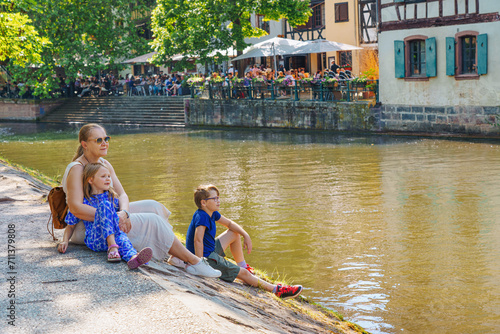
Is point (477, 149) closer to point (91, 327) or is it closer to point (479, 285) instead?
point (479, 285)

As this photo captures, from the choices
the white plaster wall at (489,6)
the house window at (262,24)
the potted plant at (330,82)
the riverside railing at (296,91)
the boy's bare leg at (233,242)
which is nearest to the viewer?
the boy's bare leg at (233,242)

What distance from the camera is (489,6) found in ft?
73.2

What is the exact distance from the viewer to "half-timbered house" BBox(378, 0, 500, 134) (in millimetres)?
22453

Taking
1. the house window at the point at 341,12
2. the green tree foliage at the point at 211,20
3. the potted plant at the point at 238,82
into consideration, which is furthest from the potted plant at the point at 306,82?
the house window at the point at 341,12

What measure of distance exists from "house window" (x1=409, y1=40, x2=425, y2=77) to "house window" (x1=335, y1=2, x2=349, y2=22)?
41.6 feet

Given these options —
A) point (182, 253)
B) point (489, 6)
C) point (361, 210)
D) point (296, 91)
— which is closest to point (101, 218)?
point (182, 253)

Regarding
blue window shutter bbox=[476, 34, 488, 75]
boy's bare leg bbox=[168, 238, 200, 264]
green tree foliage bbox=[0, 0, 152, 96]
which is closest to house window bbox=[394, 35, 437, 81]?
blue window shutter bbox=[476, 34, 488, 75]

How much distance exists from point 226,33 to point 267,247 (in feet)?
82.8

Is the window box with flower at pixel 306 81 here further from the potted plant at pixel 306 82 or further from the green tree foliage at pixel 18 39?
the green tree foliage at pixel 18 39

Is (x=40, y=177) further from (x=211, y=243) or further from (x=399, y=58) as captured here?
(x=399, y=58)

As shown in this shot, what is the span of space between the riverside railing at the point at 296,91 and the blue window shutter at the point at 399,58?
46.8 inches

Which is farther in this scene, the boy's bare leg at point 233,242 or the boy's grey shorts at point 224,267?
the boy's bare leg at point 233,242

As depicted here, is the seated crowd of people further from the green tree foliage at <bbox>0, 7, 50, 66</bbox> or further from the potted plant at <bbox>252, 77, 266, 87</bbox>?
the green tree foliage at <bbox>0, 7, 50, 66</bbox>

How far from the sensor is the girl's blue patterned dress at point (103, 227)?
5832 mm
